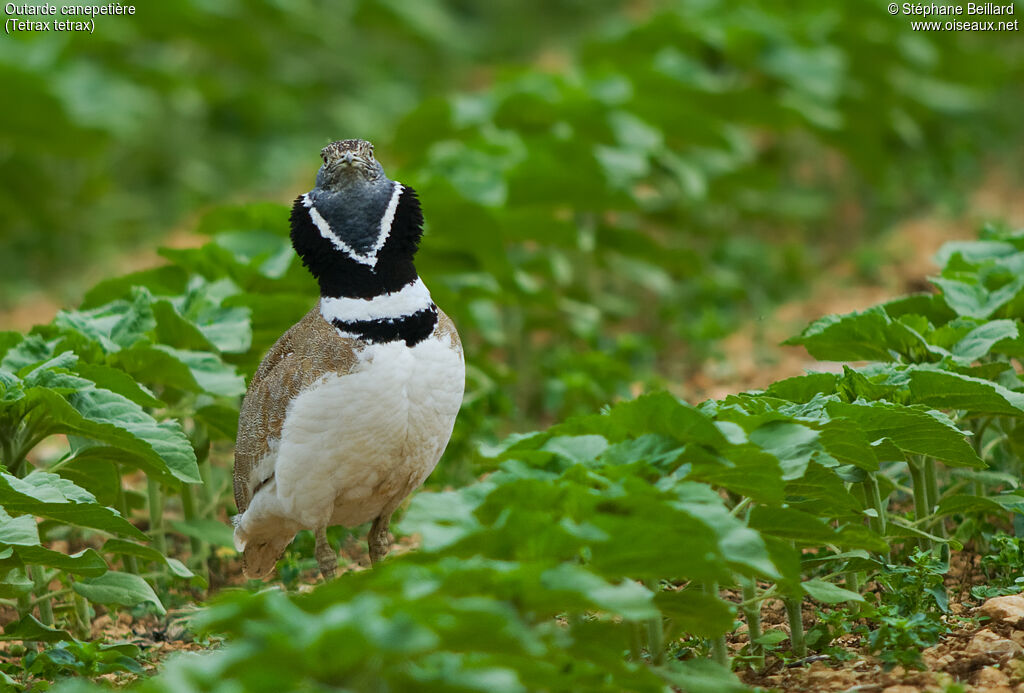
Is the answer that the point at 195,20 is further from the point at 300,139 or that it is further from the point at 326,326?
the point at 326,326

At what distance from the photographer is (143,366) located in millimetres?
4234

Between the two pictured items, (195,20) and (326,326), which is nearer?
(326,326)

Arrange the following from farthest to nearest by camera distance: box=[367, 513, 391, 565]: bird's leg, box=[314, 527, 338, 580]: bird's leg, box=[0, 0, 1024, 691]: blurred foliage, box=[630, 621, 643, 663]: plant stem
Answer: box=[367, 513, 391, 565]: bird's leg → box=[314, 527, 338, 580]: bird's leg → box=[630, 621, 643, 663]: plant stem → box=[0, 0, 1024, 691]: blurred foliage

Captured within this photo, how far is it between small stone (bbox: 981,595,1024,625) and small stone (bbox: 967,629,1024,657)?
0.42ft

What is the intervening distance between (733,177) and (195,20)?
17.2 feet

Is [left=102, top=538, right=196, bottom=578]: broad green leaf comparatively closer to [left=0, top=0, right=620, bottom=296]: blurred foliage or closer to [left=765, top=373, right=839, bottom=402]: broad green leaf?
[left=765, top=373, right=839, bottom=402]: broad green leaf

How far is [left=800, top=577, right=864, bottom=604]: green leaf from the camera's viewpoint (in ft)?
11.0

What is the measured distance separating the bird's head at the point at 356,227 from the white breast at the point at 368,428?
250mm

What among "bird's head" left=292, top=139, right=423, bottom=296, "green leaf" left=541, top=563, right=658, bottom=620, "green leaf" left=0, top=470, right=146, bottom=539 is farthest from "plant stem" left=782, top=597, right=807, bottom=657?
"green leaf" left=0, top=470, right=146, bottom=539

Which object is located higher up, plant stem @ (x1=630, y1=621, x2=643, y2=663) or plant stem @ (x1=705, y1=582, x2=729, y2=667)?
plant stem @ (x1=630, y1=621, x2=643, y2=663)

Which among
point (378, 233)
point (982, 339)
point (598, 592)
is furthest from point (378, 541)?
point (982, 339)

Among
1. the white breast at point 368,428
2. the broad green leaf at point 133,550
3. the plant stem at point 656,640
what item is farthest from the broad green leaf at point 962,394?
the broad green leaf at point 133,550

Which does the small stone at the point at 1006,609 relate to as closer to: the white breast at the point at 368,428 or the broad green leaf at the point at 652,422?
the broad green leaf at the point at 652,422

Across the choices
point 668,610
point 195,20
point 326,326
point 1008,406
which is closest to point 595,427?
point 668,610
